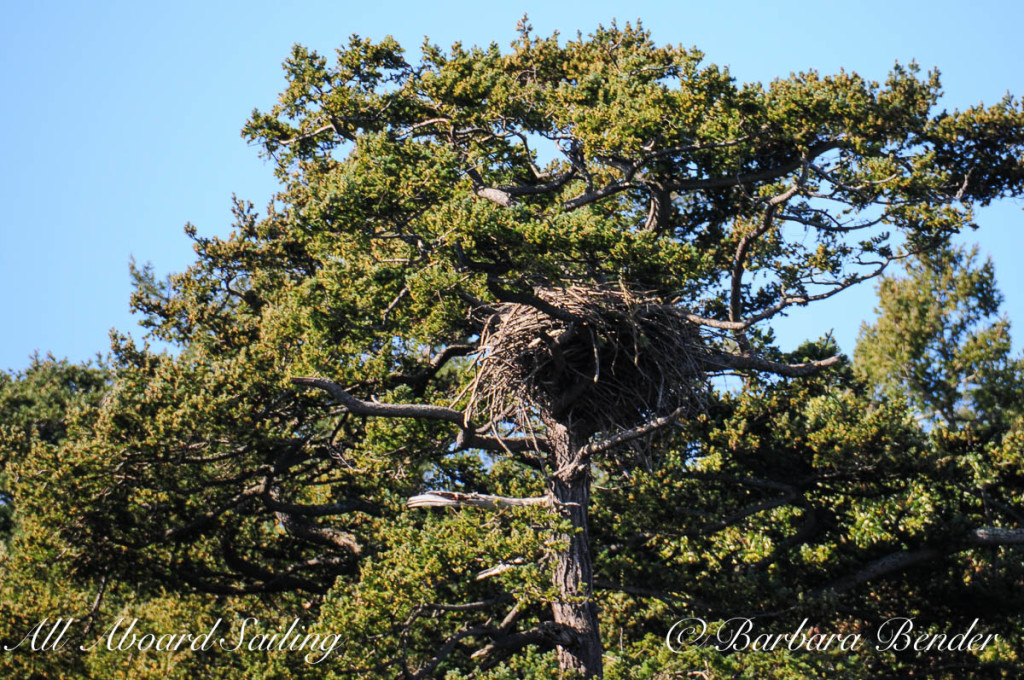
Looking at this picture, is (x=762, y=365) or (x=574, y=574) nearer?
(x=574, y=574)

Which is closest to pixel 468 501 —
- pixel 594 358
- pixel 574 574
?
pixel 574 574

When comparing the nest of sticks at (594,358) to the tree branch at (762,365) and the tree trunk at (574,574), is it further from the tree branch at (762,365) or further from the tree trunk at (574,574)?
the tree trunk at (574,574)

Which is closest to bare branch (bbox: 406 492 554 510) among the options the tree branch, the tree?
the tree

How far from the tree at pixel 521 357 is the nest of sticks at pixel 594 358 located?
0.12 ft

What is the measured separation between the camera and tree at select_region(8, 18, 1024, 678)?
30.5ft

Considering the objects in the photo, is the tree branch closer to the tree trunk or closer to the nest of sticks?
the nest of sticks

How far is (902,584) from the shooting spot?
13.4 m

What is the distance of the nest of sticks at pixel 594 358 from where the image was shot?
914 centimetres

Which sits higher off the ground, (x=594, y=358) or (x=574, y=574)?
(x=594, y=358)

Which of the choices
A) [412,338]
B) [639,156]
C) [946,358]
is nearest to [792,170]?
[639,156]

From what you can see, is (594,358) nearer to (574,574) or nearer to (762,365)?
(762,365)

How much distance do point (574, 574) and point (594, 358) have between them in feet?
6.72

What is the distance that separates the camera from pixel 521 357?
31.2 ft

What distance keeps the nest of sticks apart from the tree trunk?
1.55 ft
